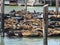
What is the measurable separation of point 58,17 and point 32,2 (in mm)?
25905

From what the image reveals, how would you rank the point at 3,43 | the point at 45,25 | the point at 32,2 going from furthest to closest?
the point at 32,2 < the point at 3,43 < the point at 45,25

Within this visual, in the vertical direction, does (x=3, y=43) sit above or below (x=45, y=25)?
below

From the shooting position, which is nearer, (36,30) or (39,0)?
(36,30)

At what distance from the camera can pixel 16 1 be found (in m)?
55.8

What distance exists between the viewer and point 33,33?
809 inches

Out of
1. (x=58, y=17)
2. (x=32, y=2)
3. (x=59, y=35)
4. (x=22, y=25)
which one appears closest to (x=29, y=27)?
(x=22, y=25)

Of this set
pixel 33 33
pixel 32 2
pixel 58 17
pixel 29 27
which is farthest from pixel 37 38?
pixel 32 2

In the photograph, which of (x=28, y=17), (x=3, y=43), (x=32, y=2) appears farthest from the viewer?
(x=32, y=2)

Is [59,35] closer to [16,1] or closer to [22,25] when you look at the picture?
[22,25]

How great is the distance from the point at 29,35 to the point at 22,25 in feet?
8.31

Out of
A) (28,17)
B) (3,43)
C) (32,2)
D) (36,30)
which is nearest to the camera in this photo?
(3,43)

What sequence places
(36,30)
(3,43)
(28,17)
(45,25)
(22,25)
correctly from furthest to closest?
(28,17) < (22,25) < (36,30) < (3,43) < (45,25)

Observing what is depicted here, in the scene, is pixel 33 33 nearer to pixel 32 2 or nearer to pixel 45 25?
pixel 45 25

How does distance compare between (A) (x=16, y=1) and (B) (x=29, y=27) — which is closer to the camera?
(B) (x=29, y=27)
